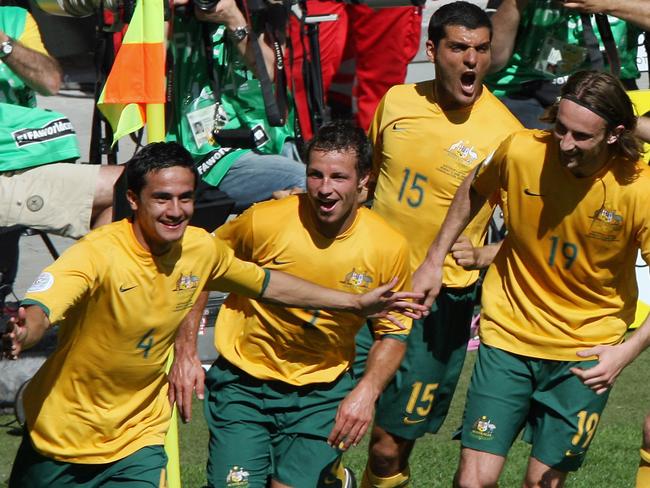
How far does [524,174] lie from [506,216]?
238 mm

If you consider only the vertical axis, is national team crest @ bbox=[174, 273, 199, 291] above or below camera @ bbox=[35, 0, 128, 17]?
below

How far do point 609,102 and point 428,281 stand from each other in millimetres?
1179

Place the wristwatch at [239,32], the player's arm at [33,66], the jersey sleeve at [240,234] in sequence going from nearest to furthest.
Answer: the jersey sleeve at [240,234] → the player's arm at [33,66] → the wristwatch at [239,32]

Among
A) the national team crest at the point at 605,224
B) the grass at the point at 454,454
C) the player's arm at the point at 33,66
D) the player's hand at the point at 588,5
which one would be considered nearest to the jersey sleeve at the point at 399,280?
the national team crest at the point at 605,224

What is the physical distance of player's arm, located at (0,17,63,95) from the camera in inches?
328

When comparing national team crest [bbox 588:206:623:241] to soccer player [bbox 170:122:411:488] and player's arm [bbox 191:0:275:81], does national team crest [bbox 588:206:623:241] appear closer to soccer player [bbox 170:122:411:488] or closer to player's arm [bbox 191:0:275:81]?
soccer player [bbox 170:122:411:488]

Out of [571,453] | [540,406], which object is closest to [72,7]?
[540,406]

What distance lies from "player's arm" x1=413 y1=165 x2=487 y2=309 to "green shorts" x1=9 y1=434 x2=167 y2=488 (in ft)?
4.91

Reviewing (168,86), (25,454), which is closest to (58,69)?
(168,86)

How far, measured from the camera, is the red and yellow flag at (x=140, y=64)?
7266 mm

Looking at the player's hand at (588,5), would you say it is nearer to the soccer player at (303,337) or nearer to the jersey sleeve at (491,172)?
the jersey sleeve at (491,172)

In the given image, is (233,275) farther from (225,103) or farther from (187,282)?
(225,103)

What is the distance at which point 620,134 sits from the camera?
6805 mm

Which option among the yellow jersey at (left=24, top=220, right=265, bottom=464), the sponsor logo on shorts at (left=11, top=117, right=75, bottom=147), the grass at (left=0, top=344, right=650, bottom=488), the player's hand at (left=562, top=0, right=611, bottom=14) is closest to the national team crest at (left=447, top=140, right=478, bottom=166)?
the player's hand at (left=562, top=0, right=611, bottom=14)
